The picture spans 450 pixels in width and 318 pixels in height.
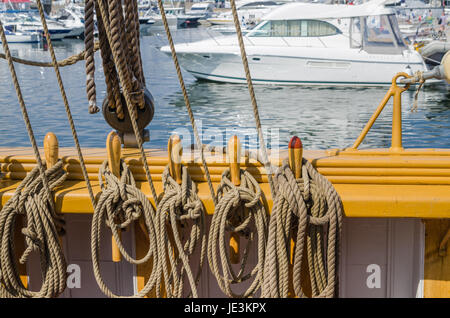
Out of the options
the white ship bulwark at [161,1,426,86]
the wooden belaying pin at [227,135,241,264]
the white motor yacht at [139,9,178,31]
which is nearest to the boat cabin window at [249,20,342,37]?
the white ship bulwark at [161,1,426,86]

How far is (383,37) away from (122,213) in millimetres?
15567

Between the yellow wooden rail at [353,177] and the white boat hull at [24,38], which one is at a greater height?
the yellow wooden rail at [353,177]

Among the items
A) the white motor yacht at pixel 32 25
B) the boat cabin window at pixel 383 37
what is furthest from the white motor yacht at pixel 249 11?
the white motor yacht at pixel 32 25

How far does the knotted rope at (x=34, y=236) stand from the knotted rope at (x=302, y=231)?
951 mm

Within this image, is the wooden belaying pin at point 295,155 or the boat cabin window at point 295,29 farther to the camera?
the boat cabin window at point 295,29

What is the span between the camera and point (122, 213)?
2443 mm

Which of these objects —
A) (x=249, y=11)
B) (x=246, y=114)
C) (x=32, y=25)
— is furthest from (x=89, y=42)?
(x=32, y=25)

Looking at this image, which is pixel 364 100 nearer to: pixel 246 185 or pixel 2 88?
pixel 2 88

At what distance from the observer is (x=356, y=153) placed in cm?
275

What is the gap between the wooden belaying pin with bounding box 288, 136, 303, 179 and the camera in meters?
2.36

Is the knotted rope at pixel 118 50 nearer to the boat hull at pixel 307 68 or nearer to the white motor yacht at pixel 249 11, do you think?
the boat hull at pixel 307 68

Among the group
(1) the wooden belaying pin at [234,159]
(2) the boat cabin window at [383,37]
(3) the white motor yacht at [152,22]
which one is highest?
(1) the wooden belaying pin at [234,159]

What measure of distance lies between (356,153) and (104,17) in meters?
1.39

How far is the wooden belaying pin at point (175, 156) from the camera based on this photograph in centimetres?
244
